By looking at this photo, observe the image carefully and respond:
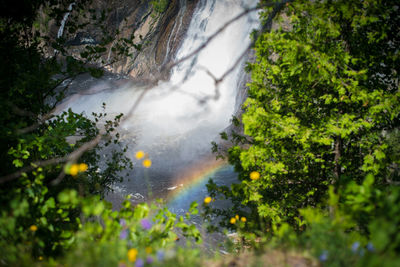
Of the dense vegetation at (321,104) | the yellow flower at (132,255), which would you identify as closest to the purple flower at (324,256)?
the dense vegetation at (321,104)

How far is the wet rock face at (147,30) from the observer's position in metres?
26.0

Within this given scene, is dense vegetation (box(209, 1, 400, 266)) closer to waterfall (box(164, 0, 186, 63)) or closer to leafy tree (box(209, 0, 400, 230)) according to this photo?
leafy tree (box(209, 0, 400, 230))

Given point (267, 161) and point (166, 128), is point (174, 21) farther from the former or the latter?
point (267, 161)

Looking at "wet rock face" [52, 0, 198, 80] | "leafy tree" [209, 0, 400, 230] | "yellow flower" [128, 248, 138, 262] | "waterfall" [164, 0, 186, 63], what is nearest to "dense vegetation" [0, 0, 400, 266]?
"leafy tree" [209, 0, 400, 230]

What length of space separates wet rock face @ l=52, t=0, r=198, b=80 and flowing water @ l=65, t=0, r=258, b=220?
1047 millimetres

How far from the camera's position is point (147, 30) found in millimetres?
28703

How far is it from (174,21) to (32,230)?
92.6 ft

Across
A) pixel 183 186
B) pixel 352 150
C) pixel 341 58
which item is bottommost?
pixel 352 150

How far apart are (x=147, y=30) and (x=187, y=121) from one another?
1343 centimetres

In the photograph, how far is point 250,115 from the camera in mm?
3932

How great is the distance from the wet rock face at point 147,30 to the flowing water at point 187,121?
41.2 inches

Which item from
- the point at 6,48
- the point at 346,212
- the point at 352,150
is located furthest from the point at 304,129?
the point at 6,48

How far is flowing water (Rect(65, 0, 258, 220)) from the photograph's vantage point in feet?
51.6

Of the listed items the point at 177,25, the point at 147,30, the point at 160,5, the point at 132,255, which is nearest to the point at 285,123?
the point at 132,255
